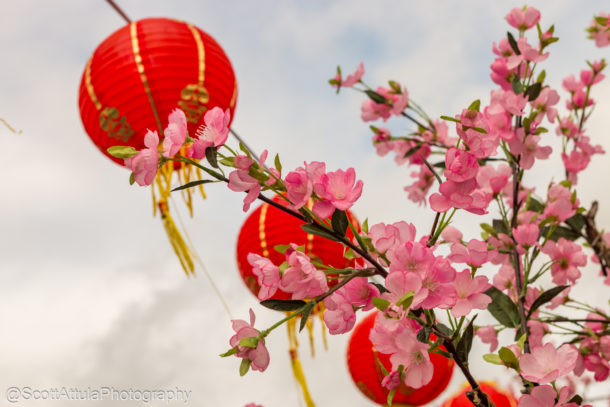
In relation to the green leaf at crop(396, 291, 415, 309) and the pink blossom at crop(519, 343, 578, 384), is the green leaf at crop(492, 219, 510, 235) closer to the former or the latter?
the pink blossom at crop(519, 343, 578, 384)

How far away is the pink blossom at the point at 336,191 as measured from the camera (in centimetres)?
57

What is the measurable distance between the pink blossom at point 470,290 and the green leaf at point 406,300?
0.12 metres

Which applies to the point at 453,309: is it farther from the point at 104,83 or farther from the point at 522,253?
the point at 104,83

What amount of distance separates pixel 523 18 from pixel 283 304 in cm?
107

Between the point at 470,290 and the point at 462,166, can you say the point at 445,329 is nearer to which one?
the point at 470,290

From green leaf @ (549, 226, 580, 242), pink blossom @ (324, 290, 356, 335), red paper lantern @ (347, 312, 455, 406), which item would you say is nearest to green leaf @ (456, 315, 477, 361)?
pink blossom @ (324, 290, 356, 335)

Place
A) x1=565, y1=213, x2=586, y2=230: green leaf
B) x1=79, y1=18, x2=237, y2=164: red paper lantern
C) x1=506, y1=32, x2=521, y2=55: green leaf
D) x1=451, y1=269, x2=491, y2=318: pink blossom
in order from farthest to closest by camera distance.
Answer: x1=79, y1=18, x2=237, y2=164: red paper lantern → x1=565, y1=213, x2=586, y2=230: green leaf → x1=506, y1=32, x2=521, y2=55: green leaf → x1=451, y1=269, x2=491, y2=318: pink blossom

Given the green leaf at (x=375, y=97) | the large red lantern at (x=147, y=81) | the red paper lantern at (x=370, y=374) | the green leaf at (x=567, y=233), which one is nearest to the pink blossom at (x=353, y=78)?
the green leaf at (x=375, y=97)

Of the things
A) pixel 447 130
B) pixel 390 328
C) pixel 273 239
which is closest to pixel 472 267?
pixel 390 328

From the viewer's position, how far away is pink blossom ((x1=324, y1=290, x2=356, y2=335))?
630mm

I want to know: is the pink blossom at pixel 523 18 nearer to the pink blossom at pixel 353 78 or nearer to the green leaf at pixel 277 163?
the pink blossom at pixel 353 78

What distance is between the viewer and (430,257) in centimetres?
57

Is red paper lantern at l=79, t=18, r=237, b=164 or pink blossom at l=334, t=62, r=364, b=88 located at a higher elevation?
red paper lantern at l=79, t=18, r=237, b=164

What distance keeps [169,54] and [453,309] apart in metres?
1.51
